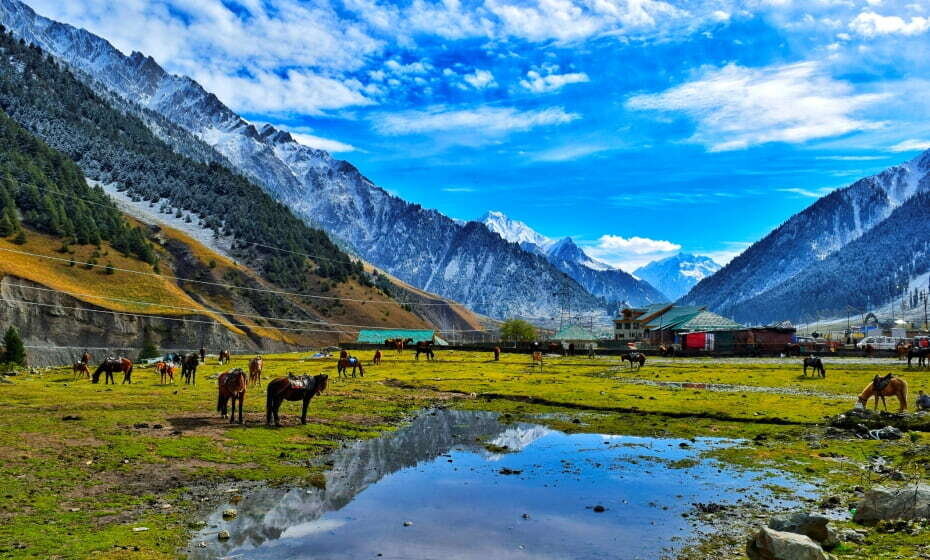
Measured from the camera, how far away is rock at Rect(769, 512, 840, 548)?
13.0 m

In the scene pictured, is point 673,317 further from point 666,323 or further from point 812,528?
point 812,528

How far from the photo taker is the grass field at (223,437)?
14844mm

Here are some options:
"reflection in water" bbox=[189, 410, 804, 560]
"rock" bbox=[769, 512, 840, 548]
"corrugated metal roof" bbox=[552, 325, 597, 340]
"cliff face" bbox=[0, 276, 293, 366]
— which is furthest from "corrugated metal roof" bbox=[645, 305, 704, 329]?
"rock" bbox=[769, 512, 840, 548]

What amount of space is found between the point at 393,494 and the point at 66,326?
387 ft

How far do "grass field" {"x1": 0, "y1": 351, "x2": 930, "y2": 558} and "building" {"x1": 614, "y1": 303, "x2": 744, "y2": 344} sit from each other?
10911cm

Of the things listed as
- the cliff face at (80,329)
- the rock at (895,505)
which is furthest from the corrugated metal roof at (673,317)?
the rock at (895,505)

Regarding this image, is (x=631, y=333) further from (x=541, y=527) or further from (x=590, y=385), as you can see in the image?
(x=541, y=527)

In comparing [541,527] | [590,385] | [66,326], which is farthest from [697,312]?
[541,527]

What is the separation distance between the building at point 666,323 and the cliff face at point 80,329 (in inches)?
3936

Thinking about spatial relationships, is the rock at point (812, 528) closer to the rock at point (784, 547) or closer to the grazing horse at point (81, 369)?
the rock at point (784, 547)

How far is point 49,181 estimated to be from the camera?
181625 mm

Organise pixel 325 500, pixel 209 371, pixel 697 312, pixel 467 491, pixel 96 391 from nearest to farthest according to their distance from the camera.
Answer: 1. pixel 325 500
2. pixel 467 491
3. pixel 96 391
4. pixel 209 371
5. pixel 697 312

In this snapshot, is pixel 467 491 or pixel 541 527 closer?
pixel 541 527

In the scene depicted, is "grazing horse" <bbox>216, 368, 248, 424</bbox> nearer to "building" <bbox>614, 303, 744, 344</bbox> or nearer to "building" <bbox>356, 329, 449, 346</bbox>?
"building" <bbox>614, 303, 744, 344</bbox>
